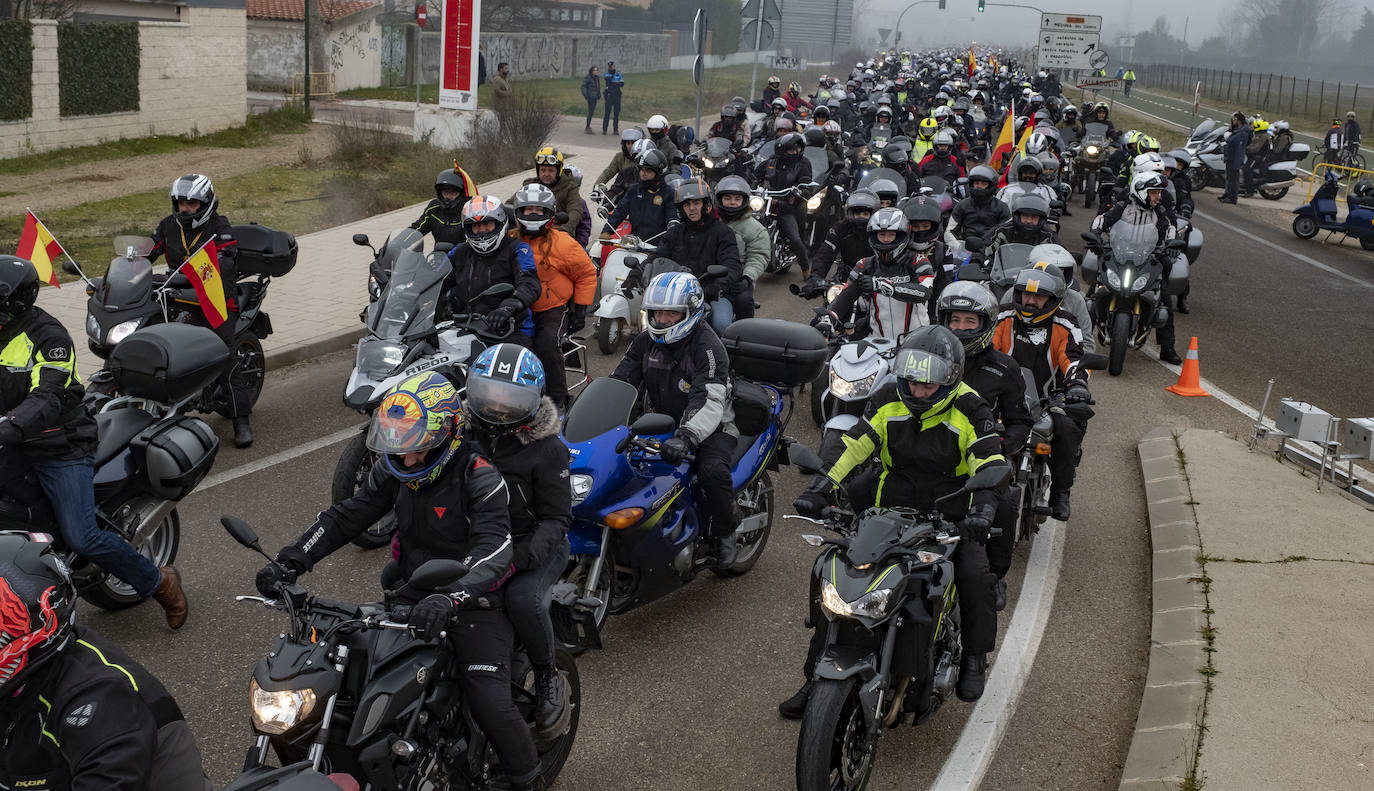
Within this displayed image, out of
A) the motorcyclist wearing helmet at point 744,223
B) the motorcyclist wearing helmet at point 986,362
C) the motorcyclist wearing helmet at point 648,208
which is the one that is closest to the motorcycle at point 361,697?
the motorcyclist wearing helmet at point 986,362

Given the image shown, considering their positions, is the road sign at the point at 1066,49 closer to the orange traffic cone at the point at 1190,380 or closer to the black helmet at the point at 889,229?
the orange traffic cone at the point at 1190,380

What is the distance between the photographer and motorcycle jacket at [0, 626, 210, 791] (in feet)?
11.6

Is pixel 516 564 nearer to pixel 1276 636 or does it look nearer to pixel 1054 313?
pixel 1276 636

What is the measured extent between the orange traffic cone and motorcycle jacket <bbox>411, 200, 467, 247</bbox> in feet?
24.2

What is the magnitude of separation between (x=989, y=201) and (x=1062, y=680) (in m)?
8.91

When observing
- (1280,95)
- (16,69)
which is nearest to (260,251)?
(16,69)

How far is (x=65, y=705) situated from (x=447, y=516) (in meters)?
1.73

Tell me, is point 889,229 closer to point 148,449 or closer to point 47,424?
point 148,449

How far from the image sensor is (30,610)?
358cm

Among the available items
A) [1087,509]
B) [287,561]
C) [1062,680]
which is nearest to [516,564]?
[287,561]

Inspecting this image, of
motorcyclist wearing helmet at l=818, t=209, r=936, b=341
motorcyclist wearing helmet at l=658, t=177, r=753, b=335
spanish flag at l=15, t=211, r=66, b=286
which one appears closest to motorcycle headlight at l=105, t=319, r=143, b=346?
spanish flag at l=15, t=211, r=66, b=286

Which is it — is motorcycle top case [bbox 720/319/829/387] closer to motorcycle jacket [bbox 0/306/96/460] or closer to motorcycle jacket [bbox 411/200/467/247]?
motorcycle jacket [bbox 0/306/96/460]

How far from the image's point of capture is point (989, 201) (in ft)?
49.5

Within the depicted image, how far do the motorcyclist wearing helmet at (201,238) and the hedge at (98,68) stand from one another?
1927 centimetres
